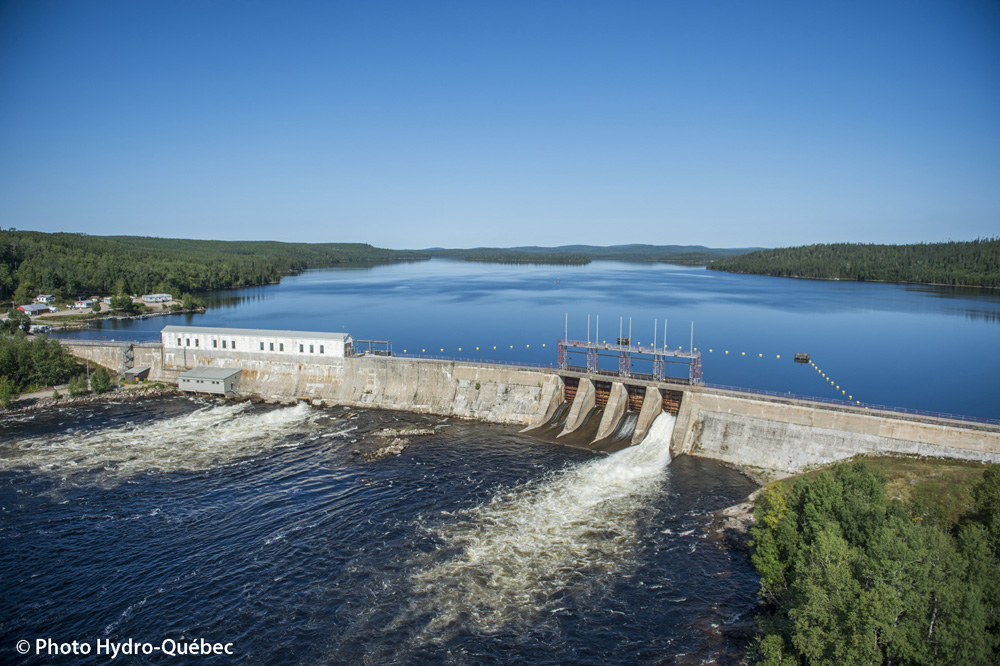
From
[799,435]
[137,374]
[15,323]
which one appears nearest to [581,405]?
[799,435]

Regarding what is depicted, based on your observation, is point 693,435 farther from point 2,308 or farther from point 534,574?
point 2,308

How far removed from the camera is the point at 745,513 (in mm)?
38844

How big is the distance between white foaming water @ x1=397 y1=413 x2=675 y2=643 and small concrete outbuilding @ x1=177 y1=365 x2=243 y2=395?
42043 millimetres

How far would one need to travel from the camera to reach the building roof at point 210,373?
68.9 metres

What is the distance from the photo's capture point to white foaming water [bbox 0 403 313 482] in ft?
153

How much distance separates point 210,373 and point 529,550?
168ft

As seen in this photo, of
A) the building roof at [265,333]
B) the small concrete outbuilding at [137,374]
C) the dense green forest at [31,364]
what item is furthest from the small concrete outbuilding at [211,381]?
the dense green forest at [31,364]

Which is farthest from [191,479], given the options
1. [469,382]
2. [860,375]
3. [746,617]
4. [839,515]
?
[860,375]

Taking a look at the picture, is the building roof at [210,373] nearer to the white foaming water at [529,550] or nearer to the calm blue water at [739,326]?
the calm blue water at [739,326]

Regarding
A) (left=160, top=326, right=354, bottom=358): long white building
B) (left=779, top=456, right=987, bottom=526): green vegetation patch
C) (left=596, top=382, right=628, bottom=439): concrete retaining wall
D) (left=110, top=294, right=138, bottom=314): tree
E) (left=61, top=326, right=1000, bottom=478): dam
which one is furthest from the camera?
(left=110, top=294, right=138, bottom=314): tree

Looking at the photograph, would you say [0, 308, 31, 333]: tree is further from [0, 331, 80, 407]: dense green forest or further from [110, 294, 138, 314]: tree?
[110, 294, 138, 314]: tree

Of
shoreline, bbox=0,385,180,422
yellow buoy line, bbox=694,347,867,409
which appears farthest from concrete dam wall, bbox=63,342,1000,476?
yellow buoy line, bbox=694,347,867,409

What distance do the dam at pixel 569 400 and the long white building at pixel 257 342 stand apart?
0.13 meters

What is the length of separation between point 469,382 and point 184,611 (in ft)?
121
